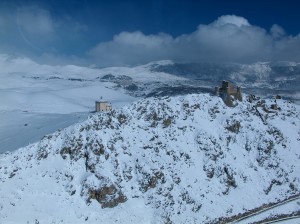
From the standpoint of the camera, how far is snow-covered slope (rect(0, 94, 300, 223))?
5019 centimetres

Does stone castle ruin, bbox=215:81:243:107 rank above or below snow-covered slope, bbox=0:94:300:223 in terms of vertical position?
above

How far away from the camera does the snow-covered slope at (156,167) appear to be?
5019 cm

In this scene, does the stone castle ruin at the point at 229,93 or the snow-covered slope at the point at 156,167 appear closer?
the snow-covered slope at the point at 156,167

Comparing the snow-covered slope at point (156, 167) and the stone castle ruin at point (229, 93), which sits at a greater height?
the stone castle ruin at point (229, 93)

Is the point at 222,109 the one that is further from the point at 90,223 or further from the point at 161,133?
the point at 90,223

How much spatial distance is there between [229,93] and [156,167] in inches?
1021

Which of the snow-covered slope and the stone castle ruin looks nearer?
the snow-covered slope

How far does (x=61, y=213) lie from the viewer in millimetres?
48094

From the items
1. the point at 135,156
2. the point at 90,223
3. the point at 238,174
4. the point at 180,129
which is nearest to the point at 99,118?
the point at 135,156

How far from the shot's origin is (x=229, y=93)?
75.4m

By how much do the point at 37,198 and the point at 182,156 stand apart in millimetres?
22712

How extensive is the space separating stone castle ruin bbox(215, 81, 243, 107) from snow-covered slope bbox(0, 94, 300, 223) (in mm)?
1354

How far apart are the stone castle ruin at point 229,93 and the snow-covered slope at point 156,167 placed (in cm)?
135

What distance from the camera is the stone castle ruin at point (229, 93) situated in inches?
2940
